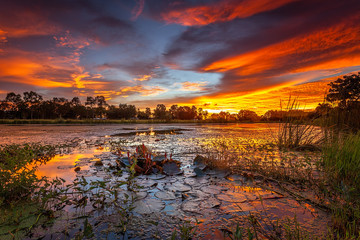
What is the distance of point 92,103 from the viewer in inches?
3575

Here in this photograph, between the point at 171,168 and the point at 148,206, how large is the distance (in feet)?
6.10

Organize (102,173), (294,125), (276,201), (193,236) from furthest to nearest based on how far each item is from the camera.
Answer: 1. (294,125)
2. (102,173)
3. (276,201)
4. (193,236)

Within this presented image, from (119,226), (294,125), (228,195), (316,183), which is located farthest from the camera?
(294,125)

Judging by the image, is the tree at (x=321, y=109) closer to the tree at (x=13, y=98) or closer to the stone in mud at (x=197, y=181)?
the stone in mud at (x=197, y=181)

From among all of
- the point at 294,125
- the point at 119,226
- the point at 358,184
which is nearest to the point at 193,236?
the point at 119,226

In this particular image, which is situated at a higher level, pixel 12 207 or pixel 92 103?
pixel 92 103

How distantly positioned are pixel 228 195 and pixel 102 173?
306cm

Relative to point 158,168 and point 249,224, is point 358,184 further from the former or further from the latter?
point 158,168

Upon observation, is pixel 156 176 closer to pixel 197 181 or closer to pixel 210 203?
pixel 197 181

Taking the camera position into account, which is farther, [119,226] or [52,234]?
[119,226]

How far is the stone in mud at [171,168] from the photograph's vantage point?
4.37 metres

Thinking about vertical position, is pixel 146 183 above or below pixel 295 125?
below

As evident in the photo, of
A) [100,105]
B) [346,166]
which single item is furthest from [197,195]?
[100,105]

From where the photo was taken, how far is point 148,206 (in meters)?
2.68
